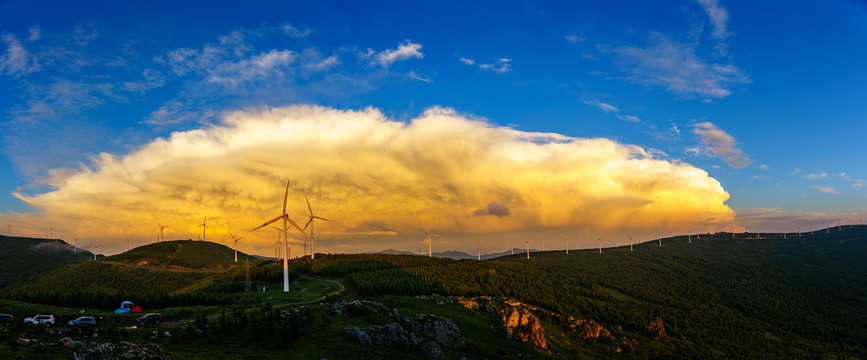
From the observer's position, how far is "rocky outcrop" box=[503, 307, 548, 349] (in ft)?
495

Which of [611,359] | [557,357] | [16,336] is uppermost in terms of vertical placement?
[16,336]

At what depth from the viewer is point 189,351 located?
2625 inches

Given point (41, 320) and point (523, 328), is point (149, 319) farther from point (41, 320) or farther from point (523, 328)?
point (523, 328)

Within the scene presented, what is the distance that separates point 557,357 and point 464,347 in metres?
45.4

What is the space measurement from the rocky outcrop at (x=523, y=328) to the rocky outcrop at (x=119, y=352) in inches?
→ 4633

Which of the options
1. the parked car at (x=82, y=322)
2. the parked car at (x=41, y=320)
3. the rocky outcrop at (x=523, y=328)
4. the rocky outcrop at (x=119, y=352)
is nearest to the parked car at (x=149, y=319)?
the parked car at (x=82, y=322)

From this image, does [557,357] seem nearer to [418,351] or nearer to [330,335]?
[418,351]

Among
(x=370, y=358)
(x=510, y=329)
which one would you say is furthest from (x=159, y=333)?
(x=510, y=329)

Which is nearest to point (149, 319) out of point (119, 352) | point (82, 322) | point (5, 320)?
point (82, 322)

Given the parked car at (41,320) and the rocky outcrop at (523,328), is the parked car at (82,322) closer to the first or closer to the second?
the parked car at (41,320)

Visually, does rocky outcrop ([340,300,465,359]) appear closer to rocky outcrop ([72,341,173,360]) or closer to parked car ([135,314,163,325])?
parked car ([135,314,163,325])

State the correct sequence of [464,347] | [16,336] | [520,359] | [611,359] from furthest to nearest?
[611,359], [520,359], [464,347], [16,336]

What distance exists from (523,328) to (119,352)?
430 feet

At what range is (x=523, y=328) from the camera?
157 m
